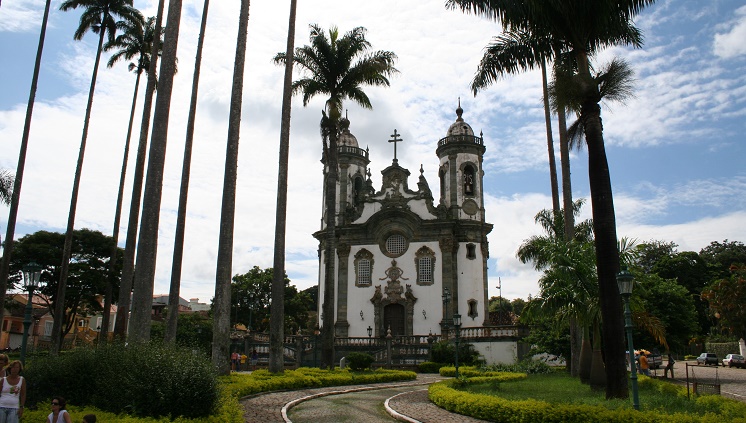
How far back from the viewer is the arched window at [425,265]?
138ft

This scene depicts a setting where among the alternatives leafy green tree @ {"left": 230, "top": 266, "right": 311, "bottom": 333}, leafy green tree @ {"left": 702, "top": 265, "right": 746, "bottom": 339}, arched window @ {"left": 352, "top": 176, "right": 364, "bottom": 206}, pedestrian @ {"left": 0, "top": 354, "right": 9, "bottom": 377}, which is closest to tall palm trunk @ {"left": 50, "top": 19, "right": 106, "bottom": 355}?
pedestrian @ {"left": 0, "top": 354, "right": 9, "bottom": 377}

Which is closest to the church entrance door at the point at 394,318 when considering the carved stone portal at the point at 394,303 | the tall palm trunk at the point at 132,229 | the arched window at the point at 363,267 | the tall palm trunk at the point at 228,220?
the carved stone portal at the point at 394,303

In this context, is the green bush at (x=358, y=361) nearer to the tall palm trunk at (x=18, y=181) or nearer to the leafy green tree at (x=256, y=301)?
the tall palm trunk at (x=18, y=181)

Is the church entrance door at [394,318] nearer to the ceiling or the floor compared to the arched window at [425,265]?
nearer to the floor

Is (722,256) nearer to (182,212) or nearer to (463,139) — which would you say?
(463,139)

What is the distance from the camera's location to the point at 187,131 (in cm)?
2175

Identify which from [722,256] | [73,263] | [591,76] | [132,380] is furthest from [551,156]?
[722,256]

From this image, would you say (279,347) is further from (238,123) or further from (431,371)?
(431,371)

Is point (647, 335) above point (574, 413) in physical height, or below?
above

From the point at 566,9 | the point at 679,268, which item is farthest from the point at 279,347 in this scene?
the point at 679,268

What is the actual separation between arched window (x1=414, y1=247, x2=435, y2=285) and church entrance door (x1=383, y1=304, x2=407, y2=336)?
2.32 m

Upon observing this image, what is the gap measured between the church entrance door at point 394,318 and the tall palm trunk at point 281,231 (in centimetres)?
2200

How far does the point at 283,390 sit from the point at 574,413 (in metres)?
9.57

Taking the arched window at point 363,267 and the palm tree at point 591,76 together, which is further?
the arched window at point 363,267
